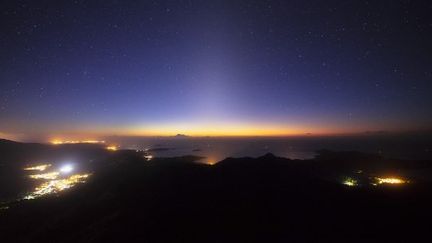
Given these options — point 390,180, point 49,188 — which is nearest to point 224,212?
point 49,188

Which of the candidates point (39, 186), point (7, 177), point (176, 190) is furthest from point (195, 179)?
point (7, 177)

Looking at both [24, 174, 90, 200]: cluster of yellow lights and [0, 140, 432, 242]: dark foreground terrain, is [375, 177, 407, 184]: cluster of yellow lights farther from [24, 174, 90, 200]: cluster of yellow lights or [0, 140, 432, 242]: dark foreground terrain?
[24, 174, 90, 200]: cluster of yellow lights

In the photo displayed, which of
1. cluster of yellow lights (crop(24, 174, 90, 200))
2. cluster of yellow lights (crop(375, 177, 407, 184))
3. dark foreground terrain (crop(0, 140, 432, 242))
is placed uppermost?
dark foreground terrain (crop(0, 140, 432, 242))

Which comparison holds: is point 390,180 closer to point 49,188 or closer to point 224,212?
point 224,212

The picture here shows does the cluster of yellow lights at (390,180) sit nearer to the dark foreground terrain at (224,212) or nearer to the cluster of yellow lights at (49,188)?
the dark foreground terrain at (224,212)

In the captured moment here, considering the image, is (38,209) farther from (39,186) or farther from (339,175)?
(339,175)

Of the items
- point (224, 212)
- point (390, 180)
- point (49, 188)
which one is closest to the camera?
point (224, 212)

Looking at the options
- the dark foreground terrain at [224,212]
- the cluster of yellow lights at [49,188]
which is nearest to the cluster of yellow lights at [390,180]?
the dark foreground terrain at [224,212]

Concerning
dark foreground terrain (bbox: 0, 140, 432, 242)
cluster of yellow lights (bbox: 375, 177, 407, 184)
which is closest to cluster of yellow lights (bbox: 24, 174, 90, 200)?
dark foreground terrain (bbox: 0, 140, 432, 242)
